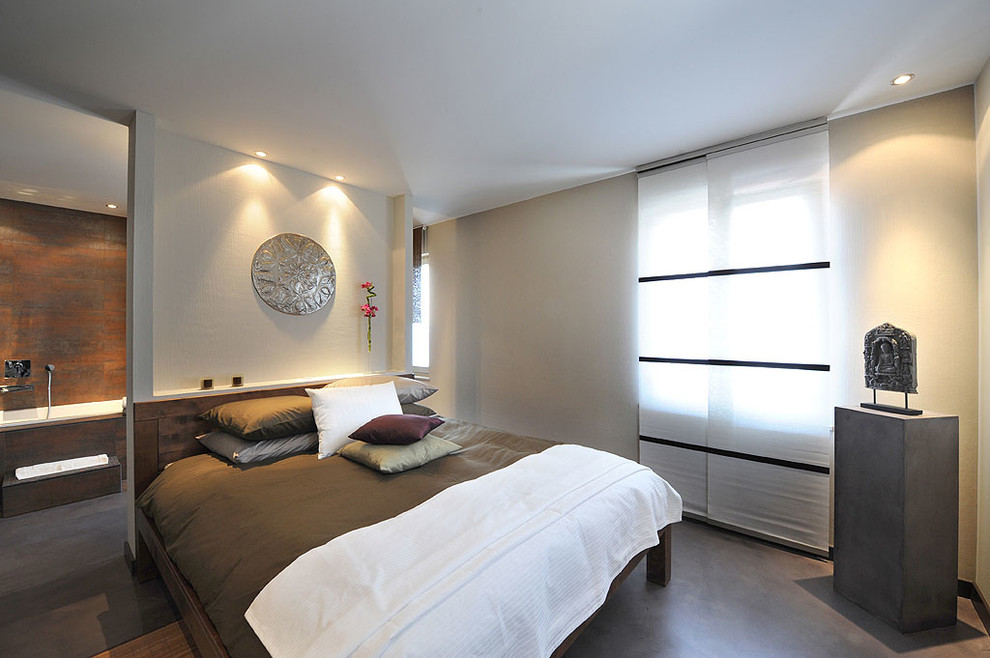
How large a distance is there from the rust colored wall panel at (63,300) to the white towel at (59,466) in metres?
0.78

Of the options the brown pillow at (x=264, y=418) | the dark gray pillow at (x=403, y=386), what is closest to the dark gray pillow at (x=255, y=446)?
the brown pillow at (x=264, y=418)

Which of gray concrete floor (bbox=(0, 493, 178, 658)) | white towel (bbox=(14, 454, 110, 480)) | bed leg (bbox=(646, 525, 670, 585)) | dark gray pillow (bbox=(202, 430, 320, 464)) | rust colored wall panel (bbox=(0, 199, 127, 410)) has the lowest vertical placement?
gray concrete floor (bbox=(0, 493, 178, 658))

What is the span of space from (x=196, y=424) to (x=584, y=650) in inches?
101

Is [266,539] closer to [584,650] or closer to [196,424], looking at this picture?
[584,650]

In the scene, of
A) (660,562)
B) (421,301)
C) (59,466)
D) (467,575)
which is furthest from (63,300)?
(660,562)

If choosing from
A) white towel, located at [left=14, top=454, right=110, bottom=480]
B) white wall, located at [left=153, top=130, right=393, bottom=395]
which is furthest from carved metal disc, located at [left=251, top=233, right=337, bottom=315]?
white towel, located at [left=14, top=454, right=110, bottom=480]

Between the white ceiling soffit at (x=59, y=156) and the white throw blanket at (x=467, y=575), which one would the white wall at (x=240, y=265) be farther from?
the white throw blanket at (x=467, y=575)

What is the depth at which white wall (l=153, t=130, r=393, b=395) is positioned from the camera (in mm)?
2674

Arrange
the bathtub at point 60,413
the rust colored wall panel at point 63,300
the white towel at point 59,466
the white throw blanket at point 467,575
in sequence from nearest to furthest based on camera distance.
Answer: the white throw blanket at point 467,575 < the white towel at point 59,466 < the bathtub at point 60,413 < the rust colored wall panel at point 63,300

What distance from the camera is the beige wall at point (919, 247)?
87.0 inches

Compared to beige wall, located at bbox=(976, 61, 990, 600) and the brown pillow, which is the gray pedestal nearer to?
beige wall, located at bbox=(976, 61, 990, 600)

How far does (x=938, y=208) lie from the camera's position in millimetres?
2270

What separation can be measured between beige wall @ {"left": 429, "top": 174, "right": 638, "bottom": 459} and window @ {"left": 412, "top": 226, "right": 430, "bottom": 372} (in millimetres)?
110

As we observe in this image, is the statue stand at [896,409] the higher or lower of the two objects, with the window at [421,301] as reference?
lower
